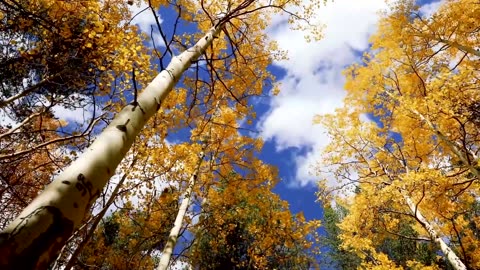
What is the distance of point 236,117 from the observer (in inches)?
393

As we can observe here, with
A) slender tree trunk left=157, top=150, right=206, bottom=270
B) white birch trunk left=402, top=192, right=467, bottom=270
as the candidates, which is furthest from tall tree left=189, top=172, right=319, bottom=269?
white birch trunk left=402, top=192, right=467, bottom=270

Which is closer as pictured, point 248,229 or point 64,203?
point 64,203

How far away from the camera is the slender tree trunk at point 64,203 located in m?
1.06

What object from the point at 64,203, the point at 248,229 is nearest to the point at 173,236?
the point at 64,203

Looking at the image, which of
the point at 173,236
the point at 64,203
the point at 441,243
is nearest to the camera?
the point at 64,203

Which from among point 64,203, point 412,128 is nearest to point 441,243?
point 412,128

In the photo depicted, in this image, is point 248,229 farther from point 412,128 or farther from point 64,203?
point 64,203

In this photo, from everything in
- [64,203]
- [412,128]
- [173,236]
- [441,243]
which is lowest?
[64,203]

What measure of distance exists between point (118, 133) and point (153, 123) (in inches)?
218

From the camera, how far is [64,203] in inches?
50.5

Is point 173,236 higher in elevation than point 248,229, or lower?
lower

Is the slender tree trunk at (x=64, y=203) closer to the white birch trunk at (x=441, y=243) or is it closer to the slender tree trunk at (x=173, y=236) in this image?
the slender tree trunk at (x=173, y=236)

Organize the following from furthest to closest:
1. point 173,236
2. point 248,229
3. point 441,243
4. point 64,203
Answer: point 248,229 → point 441,243 → point 173,236 → point 64,203

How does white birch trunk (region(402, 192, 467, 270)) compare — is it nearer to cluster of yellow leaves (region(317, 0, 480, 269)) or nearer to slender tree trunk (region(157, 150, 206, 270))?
cluster of yellow leaves (region(317, 0, 480, 269))
